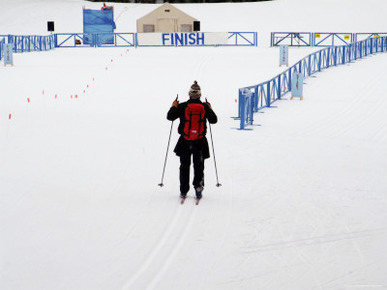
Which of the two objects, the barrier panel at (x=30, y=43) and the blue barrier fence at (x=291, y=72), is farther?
the barrier panel at (x=30, y=43)

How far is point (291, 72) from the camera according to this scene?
2442 centimetres

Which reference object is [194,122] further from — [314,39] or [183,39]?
[314,39]

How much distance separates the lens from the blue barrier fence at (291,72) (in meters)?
17.0

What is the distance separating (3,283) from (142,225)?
7.41 feet

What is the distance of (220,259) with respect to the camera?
23.5 feet

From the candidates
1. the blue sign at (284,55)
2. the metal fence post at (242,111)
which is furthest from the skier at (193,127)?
the blue sign at (284,55)

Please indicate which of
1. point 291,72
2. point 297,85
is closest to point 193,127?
point 297,85

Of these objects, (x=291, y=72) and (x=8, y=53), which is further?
(x=8, y=53)

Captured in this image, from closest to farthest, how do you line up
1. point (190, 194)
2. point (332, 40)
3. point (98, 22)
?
point (190, 194)
point (332, 40)
point (98, 22)

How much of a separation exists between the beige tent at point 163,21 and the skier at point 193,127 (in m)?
37.2

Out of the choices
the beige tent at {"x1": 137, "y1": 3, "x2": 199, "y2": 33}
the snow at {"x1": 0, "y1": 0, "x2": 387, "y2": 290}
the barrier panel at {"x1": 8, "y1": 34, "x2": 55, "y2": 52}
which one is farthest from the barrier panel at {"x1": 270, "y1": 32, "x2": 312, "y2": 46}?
the snow at {"x1": 0, "y1": 0, "x2": 387, "y2": 290}

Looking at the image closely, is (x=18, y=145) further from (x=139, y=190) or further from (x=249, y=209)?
(x=249, y=209)

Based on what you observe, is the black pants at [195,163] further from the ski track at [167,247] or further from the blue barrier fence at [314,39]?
the blue barrier fence at [314,39]

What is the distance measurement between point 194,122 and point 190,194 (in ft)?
4.30
